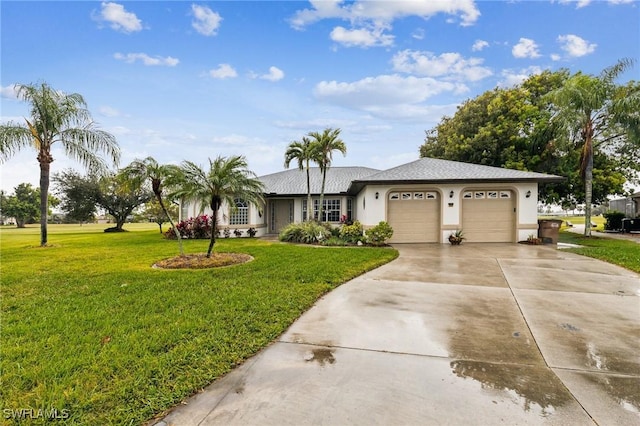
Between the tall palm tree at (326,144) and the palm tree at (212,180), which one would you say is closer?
the palm tree at (212,180)

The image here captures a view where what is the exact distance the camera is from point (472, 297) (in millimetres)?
5164

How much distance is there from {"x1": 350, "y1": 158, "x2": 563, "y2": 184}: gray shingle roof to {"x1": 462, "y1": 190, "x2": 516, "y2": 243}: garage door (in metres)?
0.83

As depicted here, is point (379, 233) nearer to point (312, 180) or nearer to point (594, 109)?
point (312, 180)

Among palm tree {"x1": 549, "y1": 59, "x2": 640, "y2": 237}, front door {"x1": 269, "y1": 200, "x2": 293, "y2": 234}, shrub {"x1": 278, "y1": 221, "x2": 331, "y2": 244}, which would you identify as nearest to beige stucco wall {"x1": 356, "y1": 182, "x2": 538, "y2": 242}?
shrub {"x1": 278, "y1": 221, "x2": 331, "y2": 244}

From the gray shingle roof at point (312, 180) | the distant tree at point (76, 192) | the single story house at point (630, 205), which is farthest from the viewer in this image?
the distant tree at point (76, 192)

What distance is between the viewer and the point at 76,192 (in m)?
26.1

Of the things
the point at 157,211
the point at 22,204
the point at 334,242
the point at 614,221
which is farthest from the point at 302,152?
the point at 22,204

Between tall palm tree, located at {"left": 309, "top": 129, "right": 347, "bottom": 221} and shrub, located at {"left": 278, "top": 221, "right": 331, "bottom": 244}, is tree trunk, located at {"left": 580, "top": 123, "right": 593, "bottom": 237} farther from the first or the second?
shrub, located at {"left": 278, "top": 221, "right": 331, "bottom": 244}

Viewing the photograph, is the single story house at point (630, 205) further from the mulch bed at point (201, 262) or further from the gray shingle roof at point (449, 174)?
the mulch bed at point (201, 262)

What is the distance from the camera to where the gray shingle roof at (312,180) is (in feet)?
60.8

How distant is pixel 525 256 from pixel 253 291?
29.0 feet

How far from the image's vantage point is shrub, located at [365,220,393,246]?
1209 cm

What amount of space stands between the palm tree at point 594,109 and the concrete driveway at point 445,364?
11619 mm

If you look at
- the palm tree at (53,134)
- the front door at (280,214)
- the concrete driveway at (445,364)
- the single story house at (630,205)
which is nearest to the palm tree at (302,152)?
the front door at (280,214)
